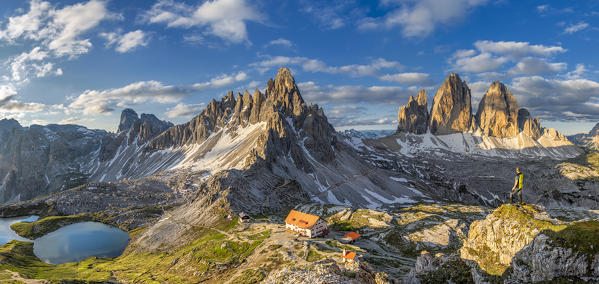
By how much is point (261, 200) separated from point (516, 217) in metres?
118

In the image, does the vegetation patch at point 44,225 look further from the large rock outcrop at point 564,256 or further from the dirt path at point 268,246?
the large rock outcrop at point 564,256

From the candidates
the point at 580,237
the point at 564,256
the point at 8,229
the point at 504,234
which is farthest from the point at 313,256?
the point at 8,229

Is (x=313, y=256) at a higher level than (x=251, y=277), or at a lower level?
higher

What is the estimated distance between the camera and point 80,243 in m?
131

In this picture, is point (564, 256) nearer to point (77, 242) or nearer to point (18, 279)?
point (18, 279)

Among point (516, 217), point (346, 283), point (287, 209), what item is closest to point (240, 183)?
point (287, 209)

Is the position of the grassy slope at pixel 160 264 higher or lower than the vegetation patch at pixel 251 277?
lower

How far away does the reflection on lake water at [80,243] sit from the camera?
11900 centimetres

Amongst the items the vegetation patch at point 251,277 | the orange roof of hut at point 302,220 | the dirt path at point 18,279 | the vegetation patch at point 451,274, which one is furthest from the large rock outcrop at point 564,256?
the dirt path at point 18,279

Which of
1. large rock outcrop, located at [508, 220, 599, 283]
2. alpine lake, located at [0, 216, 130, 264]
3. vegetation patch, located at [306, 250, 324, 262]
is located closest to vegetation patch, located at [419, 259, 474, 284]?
large rock outcrop, located at [508, 220, 599, 283]

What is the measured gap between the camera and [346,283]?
42.2 metres

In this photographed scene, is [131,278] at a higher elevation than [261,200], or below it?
below

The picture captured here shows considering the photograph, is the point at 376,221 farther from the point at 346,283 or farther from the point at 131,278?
the point at 131,278

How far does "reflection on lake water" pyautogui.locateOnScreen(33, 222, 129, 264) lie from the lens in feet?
390
